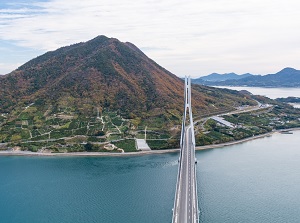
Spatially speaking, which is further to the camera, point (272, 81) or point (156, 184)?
point (272, 81)

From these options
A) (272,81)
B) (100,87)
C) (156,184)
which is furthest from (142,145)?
(272,81)

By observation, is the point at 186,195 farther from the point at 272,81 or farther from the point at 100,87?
the point at 272,81

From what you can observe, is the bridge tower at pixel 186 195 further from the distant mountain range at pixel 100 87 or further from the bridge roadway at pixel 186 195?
the distant mountain range at pixel 100 87

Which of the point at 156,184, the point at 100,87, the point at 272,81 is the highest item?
the point at 272,81

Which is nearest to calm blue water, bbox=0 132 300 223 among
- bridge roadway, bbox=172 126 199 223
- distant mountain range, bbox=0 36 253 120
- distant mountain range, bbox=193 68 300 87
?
bridge roadway, bbox=172 126 199 223

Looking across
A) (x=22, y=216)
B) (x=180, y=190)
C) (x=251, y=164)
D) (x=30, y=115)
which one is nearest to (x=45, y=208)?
(x=22, y=216)

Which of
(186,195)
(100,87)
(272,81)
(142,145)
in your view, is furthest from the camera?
(272,81)
